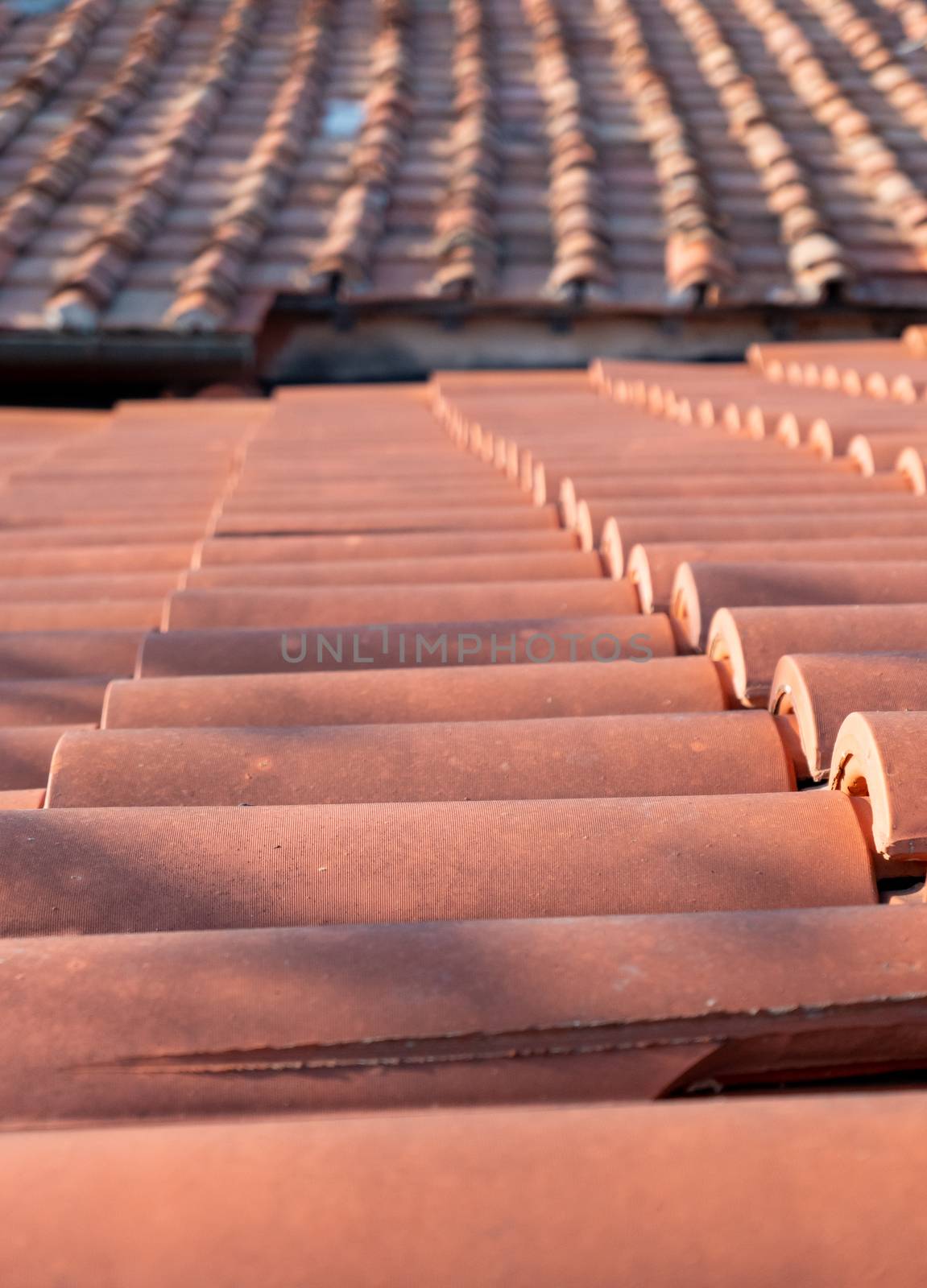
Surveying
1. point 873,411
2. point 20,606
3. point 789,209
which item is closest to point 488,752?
point 20,606

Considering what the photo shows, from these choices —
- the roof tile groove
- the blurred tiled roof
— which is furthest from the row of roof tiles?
the blurred tiled roof

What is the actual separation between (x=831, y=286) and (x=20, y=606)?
15.1ft

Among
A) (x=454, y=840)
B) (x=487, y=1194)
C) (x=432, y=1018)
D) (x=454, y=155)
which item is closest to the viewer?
(x=487, y=1194)

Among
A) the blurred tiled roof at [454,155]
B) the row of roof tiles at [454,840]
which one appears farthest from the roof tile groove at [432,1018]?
the blurred tiled roof at [454,155]

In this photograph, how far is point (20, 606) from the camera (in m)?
2.30

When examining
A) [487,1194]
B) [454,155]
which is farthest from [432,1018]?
[454,155]

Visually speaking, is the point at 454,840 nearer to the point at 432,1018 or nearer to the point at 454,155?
the point at 432,1018

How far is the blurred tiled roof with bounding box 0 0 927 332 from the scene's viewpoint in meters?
5.65

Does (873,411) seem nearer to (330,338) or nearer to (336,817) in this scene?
(336,817)

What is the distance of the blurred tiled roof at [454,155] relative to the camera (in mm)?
5648

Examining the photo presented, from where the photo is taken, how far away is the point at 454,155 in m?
6.54

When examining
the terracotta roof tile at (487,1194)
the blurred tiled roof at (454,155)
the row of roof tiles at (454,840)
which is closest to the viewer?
the terracotta roof tile at (487,1194)

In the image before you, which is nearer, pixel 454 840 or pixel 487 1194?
pixel 487 1194

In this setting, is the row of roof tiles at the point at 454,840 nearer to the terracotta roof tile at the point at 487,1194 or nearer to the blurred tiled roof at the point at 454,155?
the terracotta roof tile at the point at 487,1194
